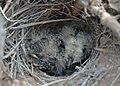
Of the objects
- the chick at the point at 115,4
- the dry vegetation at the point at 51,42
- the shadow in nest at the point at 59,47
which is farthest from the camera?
the shadow in nest at the point at 59,47

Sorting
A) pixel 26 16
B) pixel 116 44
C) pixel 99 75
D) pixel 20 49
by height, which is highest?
pixel 26 16

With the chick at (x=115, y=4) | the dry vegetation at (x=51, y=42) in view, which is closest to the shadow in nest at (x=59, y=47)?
the dry vegetation at (x=51, y=42)

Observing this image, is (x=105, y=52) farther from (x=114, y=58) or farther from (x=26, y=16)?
(x=26, y=16)

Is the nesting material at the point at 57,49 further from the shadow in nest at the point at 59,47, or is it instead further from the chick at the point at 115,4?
the chick at the point at 115,4

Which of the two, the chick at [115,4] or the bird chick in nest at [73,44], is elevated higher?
the chick at [115,4]

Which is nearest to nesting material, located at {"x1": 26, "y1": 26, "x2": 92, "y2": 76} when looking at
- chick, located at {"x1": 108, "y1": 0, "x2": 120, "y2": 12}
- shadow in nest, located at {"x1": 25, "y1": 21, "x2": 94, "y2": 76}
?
shadow in nest, located at {"x1": 25, "y1": 21, "x2": 94, "y2": 76}

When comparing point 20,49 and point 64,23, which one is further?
point 64,23

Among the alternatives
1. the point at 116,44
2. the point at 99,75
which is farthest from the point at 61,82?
the point at 116,44

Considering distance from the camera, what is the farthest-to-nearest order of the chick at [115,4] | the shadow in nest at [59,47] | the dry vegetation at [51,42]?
1. the shadow in nest at [59,47]
2. the dry vegetation at [51,42]
3. the chick at [115,4]
